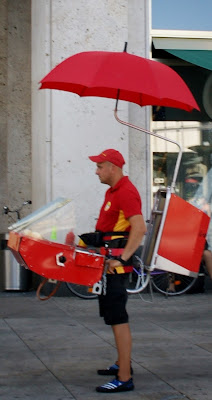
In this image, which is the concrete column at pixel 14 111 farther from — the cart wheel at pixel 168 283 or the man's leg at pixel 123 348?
the man's leg at pixel 123 348

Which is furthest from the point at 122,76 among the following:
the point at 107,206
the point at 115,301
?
the point at 115,301

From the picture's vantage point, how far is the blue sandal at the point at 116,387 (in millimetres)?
5273

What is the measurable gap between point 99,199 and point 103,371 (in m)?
4.69

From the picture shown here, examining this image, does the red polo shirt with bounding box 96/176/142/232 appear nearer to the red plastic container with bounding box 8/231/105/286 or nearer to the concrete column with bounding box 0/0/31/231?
the red plastic container with bounding box 8/231/105/286

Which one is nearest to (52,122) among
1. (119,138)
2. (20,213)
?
(119,138)

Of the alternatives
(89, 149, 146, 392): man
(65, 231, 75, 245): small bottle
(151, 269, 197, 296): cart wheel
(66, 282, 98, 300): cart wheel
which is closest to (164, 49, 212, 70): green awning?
(151, 269, 197, 296): cart wheel

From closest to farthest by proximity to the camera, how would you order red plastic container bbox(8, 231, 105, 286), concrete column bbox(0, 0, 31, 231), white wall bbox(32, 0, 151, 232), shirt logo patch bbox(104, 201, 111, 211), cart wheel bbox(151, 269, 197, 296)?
red plastic container bbox(8, 231, 105, 286) < shirt logo patch bbox(104, 201, 111, 211) < white wall bbox(32, 0, 151, 232) < cart wheel bbox(151, 269, 197, 296) < concrete column bbox(0, 0, 31, 231)

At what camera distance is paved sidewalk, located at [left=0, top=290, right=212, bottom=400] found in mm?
5328

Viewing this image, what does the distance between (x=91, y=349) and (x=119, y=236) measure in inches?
66.8

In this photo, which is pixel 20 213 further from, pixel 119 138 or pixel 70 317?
pixel 70 317

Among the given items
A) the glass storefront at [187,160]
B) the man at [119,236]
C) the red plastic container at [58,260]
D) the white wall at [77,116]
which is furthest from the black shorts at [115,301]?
the glass storefront at [187,160]

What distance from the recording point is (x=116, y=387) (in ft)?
17.4

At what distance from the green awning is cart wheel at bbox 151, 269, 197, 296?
293cm

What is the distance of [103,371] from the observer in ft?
18.9
